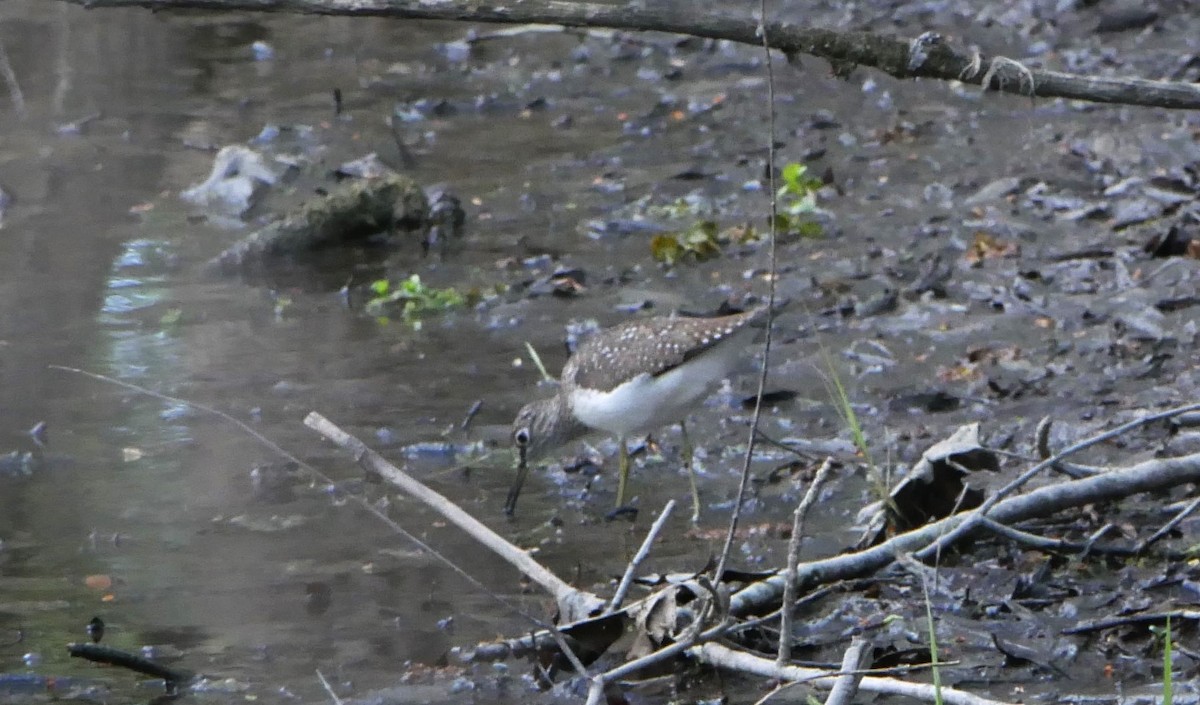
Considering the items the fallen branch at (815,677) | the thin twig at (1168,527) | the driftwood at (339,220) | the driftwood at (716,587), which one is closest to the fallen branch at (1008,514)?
the driftwood at (716,587)

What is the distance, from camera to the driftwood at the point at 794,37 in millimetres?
3652

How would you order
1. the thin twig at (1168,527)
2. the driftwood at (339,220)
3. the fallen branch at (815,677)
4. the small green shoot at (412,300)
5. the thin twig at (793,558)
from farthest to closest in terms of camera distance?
1. the driftwood at (339,220)
2. the small green shoot at (412,300)
3. the thin twig at (1168,527)
4. the thin twig at (793,558)
5. the fallen branch at (815,677)

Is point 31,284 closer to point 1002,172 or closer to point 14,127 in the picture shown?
point 14,127

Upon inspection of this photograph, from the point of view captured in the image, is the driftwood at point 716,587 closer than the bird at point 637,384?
Yes

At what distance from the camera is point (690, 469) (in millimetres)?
6500

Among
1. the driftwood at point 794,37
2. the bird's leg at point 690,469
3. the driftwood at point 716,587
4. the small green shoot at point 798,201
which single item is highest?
the driftwood at point 794,37

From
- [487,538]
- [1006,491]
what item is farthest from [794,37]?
[487,538]

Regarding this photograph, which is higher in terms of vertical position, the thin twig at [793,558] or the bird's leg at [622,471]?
the thin twig at [793,558]

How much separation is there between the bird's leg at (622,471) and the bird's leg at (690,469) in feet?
0.75

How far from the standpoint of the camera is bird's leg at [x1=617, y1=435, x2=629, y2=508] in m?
6.57

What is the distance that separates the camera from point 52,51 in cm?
1644

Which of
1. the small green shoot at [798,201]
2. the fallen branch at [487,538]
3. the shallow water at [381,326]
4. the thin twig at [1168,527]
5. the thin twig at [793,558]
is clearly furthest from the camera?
the small green shoot at [798,201]

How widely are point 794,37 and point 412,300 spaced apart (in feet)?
18.5

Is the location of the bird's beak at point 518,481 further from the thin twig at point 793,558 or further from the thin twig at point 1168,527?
the thin twig at point 793,558
